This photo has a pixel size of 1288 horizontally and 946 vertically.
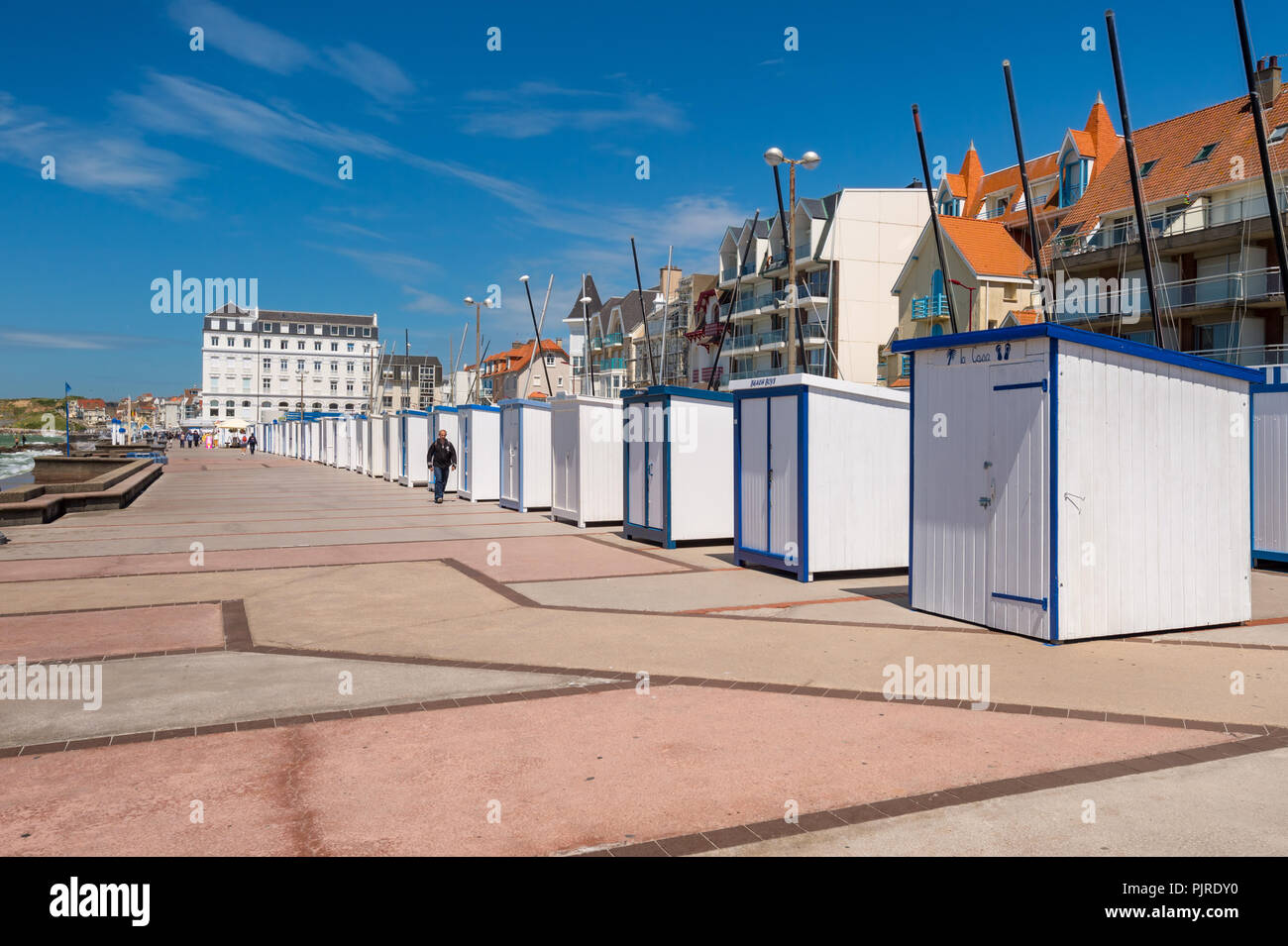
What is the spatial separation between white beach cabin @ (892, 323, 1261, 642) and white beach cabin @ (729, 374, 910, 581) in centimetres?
209

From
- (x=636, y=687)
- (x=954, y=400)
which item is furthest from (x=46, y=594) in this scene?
(x=954, y=400)

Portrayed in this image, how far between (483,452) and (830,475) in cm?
1548

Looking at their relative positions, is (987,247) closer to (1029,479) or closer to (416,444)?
(416,444)

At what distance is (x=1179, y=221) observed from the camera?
39.8 meters

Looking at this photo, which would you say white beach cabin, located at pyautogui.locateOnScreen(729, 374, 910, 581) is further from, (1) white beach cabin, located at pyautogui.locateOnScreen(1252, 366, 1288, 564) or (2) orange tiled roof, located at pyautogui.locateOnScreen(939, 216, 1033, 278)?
(2) orange tiled roof, located at pyautogui.locateOnScreen(939, 216, 1033, 278)

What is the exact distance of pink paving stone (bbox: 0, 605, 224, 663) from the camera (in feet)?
26.7

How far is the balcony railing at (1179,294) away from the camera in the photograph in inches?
1425

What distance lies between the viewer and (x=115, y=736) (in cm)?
571

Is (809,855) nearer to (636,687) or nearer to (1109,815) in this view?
(1109,815)

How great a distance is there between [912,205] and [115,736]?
61.4 metres

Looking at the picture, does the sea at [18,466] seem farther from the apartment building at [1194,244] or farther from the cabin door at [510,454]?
the apartment building at [1194,244]

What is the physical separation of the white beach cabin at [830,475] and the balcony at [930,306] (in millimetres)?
39757

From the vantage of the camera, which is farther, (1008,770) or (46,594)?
(46,594)

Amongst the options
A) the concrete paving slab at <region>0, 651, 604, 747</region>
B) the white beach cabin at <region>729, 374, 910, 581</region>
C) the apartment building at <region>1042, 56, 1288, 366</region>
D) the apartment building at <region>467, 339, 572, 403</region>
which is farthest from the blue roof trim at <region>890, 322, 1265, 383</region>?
the apartment building at <region>467, 339, 572, 403</region>
